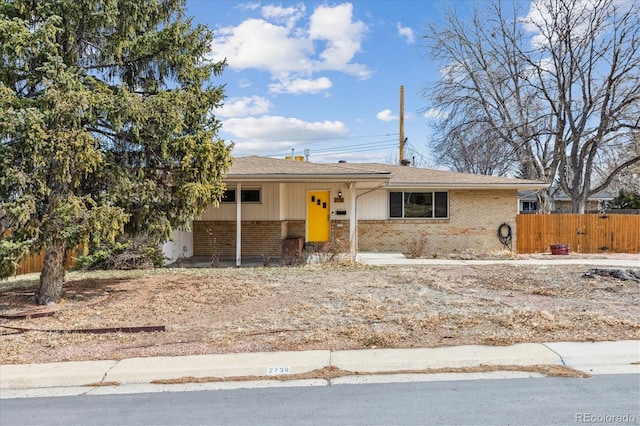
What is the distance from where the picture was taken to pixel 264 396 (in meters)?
4.57

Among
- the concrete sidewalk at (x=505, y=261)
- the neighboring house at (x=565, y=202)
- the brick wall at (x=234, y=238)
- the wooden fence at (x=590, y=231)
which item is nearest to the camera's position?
the concrete sidewalk at (x=505, y=261)

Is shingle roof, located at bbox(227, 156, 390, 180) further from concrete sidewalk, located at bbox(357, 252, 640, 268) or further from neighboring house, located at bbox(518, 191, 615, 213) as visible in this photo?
neighboring house, located at bbox(518, 191, 615, 213)

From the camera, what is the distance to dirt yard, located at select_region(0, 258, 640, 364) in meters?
6.10

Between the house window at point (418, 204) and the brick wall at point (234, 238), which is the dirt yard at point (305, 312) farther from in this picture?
the house window at point (418, 204)

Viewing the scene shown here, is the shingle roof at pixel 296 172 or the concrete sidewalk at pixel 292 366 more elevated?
the shingle roof at pixel 296 172

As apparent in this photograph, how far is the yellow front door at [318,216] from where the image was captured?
53.8 ft

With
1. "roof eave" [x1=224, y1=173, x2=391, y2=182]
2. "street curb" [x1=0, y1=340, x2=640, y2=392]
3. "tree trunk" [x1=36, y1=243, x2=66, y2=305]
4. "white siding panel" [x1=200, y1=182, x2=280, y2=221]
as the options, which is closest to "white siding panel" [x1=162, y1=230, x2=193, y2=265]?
"white siding panel" [x1=200, y1=182, x2=280, y2=221]

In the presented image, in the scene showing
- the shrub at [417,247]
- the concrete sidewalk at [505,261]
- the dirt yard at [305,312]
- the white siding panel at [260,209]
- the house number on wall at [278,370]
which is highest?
the white siding panel at [260,209]

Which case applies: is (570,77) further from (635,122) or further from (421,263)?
(421,263)

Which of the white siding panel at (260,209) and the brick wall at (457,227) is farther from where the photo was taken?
the brick wall at (457,227)

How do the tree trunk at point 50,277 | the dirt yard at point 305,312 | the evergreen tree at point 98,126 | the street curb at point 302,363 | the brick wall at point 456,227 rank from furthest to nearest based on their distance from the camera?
the brick wall at point 456,227, the tree trunk at point 50,277, the evergreen tree at point 98,126, the dirt yard at point 305,312, the street curb at point 302,363

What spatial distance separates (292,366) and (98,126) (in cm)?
571

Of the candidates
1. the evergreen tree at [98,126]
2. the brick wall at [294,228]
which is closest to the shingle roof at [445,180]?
the brick wall at [294,228]

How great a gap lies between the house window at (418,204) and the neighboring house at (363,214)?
38 mm
